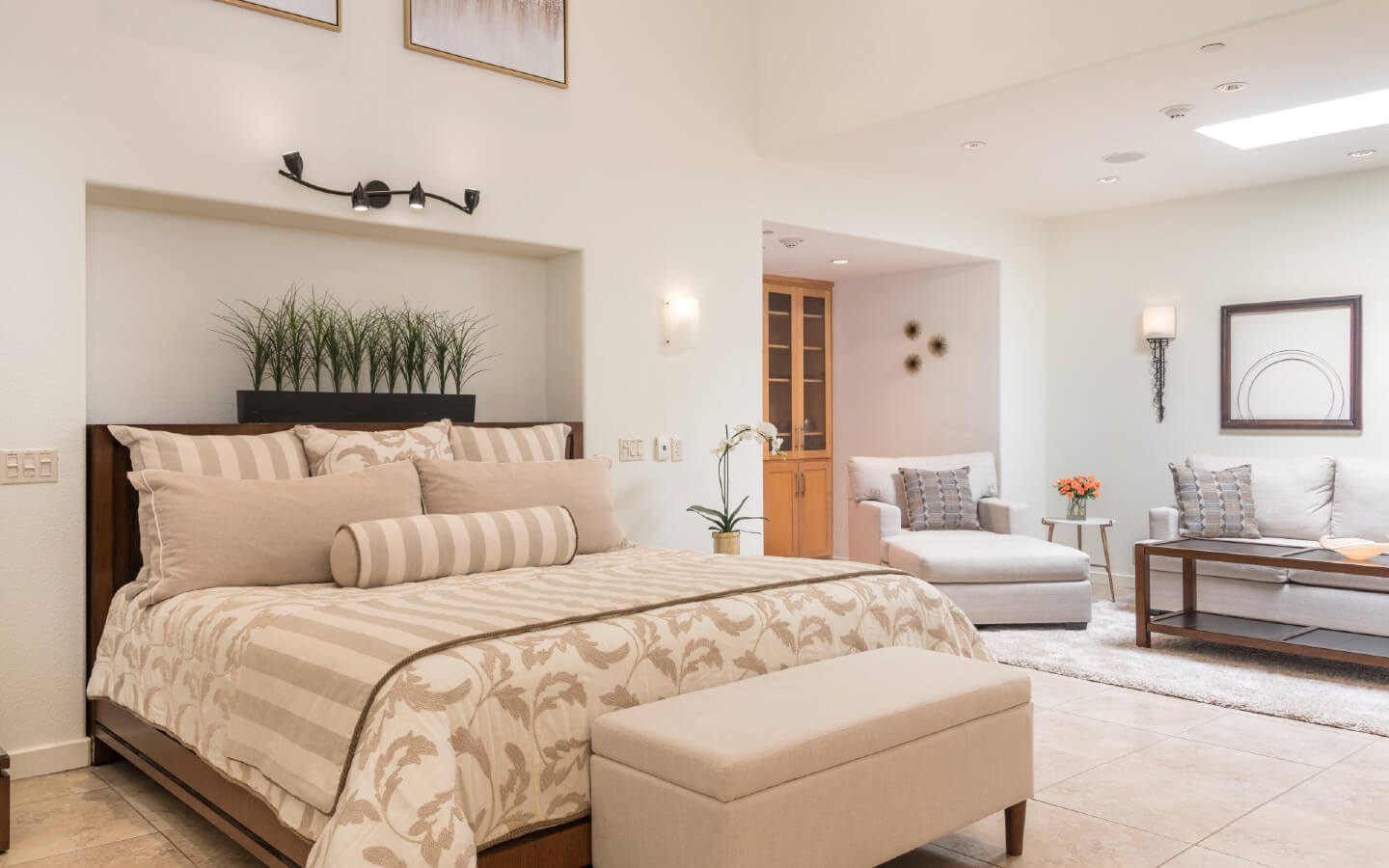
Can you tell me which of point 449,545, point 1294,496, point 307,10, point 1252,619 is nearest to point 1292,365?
point 1294,496

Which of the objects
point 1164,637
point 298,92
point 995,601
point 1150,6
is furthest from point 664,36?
point 1164,637

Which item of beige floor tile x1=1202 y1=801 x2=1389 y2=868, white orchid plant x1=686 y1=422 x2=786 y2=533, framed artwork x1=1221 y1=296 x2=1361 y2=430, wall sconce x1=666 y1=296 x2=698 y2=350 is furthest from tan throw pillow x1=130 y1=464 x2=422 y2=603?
framed artwork x1=1221 y1=296 x2=1361 y2=430

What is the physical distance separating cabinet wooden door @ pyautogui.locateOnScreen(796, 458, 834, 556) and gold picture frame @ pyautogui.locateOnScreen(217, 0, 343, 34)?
15.0ft

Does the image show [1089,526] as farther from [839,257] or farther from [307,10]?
[307,10]

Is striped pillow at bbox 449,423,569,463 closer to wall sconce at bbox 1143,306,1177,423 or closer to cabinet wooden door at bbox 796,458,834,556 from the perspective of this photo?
cabinet wooden door at bbox 796,458,834,556

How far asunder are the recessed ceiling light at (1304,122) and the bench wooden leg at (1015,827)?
11.4ft

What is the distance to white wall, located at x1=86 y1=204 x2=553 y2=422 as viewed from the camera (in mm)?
3508

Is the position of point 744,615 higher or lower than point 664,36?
lower

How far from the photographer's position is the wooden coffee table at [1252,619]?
416 cm

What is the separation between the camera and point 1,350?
3.10 metres

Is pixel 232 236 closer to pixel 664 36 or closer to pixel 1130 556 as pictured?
pixel 664 36

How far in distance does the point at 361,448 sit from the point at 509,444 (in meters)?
0.62

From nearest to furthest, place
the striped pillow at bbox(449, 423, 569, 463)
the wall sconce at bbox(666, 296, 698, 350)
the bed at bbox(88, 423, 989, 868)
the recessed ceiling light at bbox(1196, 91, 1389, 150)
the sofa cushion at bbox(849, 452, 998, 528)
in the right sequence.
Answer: the bed at bbox(88, 423, 989, 868) → the striped pillow at bbox(449, 423, 569, 463) → the recessed ceiling light at bbox(1196, 91, 1389, 150) → the wall sconce at bbox(666, 296, 698, 350) → the sofa cushion at bbox(849, 452, 998, 528)

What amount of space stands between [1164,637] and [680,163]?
3340 mm
